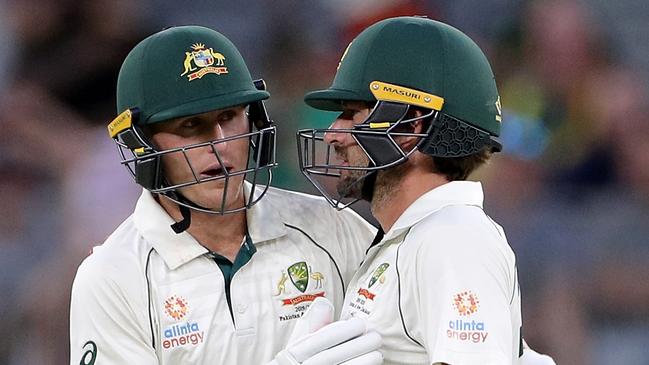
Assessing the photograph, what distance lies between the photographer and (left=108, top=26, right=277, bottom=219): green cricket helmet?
2.60 metres

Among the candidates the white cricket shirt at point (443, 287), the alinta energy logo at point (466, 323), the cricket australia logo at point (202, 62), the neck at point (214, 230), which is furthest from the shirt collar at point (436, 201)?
the cricket australia logo at point (202, 62)

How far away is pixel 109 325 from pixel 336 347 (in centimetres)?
53

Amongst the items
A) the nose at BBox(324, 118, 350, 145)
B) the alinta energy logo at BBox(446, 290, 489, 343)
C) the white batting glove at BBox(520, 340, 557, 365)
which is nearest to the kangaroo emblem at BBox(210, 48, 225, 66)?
the nose at BBox(324, 118, 350, 145)

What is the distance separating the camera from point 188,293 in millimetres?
2602

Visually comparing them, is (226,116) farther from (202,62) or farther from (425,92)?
(425,92)

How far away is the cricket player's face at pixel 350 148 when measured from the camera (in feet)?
8.80

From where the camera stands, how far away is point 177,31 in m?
2.68

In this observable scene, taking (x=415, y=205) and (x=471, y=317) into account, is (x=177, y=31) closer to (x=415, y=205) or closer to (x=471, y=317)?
(x=415, y=205)

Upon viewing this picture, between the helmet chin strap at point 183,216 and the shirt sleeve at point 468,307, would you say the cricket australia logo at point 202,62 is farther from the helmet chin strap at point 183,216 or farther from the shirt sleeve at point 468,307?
the shirt sleeve at point 468,307

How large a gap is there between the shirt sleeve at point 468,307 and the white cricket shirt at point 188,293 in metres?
0.48

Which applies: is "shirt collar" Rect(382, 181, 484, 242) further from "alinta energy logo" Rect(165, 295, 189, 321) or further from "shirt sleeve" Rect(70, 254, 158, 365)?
"shirt sleeve" Rect(70, 254, 158, 365)

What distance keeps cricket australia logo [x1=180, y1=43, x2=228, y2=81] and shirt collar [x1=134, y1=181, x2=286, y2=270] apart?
0.32 meters

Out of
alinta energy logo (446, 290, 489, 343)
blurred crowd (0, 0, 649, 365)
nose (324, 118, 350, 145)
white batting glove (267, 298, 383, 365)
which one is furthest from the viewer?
blurred crowd (0, 0, 649, 365)

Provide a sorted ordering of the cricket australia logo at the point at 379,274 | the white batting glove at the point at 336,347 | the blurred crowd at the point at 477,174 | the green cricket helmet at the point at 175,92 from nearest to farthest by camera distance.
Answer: the white batting glove at the point at 336,347 < the cricket australia logo at the point at 379,274 < the green cricket helmet at the point at 175,92 < the blurred crowd at the point at 477,174
